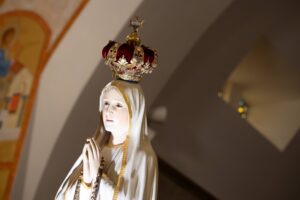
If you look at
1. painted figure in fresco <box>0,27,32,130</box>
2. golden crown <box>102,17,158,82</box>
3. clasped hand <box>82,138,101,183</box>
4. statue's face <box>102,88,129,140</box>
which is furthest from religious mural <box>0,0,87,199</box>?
clasped hand <box>82,138,101,183</box>

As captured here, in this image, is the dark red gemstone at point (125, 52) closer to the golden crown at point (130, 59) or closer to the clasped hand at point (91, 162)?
the golden crown at point (130, 59)

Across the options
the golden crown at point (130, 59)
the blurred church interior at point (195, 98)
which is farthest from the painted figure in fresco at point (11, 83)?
the golden crown at point (130, 59)

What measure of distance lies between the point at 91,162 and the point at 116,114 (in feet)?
1.20

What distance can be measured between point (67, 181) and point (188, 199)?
156 inches

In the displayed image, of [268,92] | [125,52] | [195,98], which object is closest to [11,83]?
[195,98]

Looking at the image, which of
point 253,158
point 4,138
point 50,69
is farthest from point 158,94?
point 253,158

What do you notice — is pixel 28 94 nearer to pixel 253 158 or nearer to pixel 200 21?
pixel 200 21

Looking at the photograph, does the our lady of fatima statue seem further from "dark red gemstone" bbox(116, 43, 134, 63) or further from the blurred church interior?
the blurred church interior

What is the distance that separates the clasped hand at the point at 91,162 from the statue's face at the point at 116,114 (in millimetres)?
228

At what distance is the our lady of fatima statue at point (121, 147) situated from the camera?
3553 millimetres

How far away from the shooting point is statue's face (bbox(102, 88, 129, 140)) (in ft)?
12.3

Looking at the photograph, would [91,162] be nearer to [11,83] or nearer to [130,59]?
[130,59]

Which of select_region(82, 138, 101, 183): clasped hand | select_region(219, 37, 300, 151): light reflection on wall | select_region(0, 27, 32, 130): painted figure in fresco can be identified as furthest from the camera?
select_region(219, 37, 300, 151): light reflection on wall

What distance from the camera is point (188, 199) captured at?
296 inches
